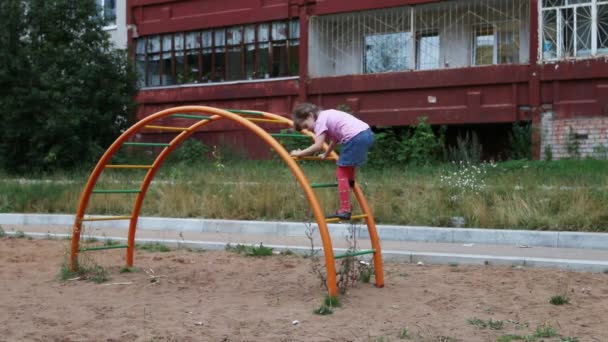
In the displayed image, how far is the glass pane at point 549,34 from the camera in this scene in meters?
17.4

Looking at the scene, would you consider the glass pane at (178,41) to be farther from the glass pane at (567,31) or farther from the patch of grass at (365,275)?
the patch of grass at (365,275)

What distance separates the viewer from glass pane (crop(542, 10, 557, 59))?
1736 cm

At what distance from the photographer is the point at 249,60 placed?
2192 cm

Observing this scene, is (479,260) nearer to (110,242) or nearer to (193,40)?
(110,242)

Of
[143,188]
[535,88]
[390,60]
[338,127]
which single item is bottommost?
[143,188]

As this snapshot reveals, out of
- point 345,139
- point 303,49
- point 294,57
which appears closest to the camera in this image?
point 345,139

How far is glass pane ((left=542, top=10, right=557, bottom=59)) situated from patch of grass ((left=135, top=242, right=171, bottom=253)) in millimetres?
10933

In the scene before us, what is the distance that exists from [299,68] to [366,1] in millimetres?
2561

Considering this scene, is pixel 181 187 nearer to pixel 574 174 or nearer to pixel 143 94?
pixel 574 174

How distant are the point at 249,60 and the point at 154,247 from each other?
497 inches

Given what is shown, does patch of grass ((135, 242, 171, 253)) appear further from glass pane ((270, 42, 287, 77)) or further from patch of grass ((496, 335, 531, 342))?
glass pane ((270, 42, 287, 77))

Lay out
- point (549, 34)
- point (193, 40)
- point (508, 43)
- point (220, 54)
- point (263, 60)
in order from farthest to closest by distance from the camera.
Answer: point (193, 40)
point (220, 54)
point (263, 60)
point (508, 43)
point (549, 34)

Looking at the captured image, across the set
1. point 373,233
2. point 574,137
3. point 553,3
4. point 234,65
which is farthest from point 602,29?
point 373,233

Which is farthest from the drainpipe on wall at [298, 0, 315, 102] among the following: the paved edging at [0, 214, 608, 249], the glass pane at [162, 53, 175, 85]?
the paved edging at [0, 214, 608, 249]
